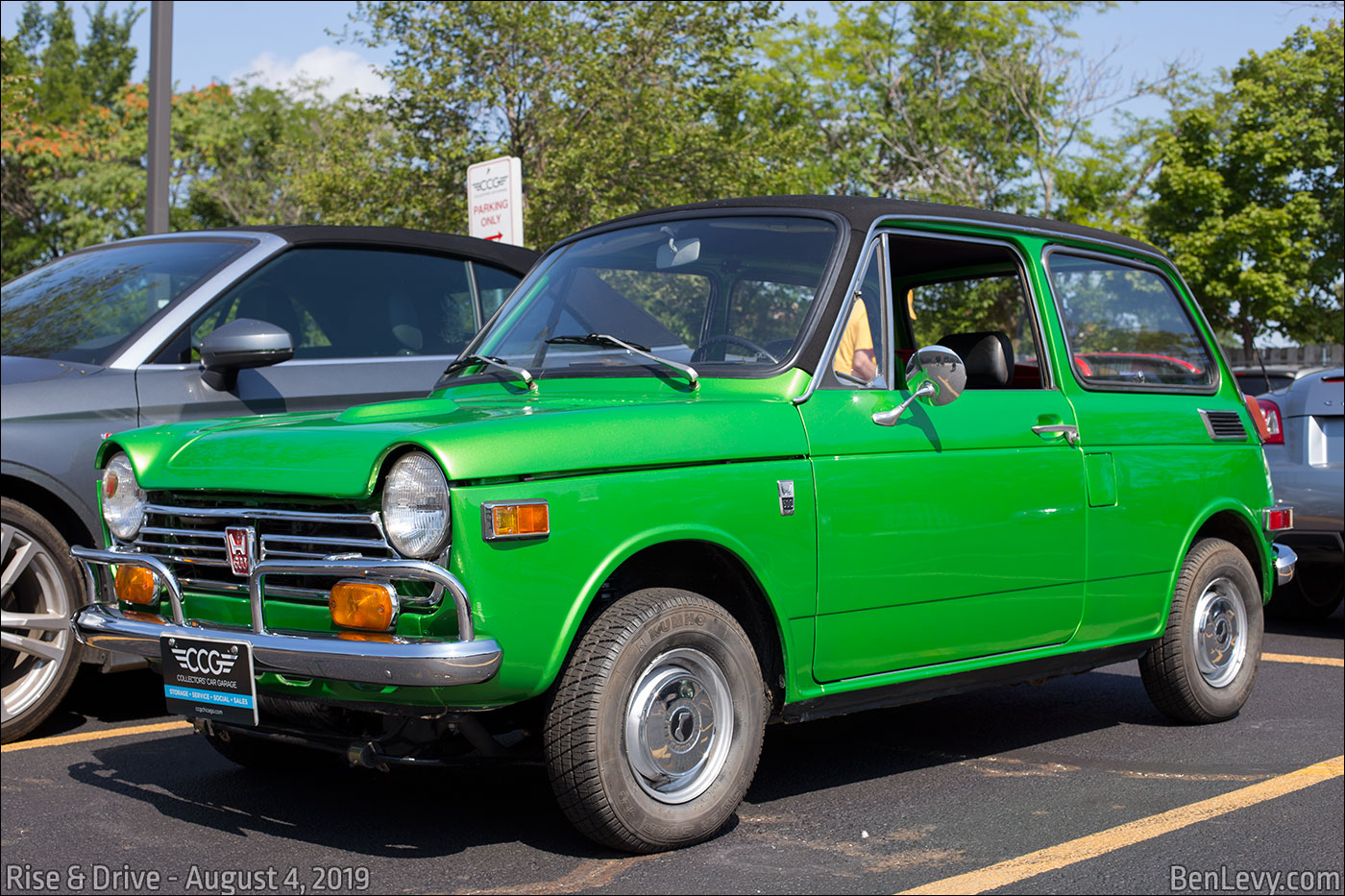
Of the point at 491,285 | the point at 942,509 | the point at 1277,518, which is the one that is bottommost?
the point at 1277,518

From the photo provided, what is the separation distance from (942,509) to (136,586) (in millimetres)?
2464

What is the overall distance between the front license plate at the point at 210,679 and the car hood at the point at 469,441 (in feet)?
1.41

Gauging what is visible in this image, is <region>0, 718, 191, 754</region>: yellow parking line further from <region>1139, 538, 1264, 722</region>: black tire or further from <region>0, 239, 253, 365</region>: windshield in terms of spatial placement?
<region>1139, 538, 1264, 722</region>: black tire

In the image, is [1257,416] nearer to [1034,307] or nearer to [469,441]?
[1034,307]

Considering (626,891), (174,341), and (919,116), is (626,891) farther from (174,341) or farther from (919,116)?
(919,116)

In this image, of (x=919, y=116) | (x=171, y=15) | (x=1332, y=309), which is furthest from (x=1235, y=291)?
(x=171, y=15)

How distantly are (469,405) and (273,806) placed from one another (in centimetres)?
141

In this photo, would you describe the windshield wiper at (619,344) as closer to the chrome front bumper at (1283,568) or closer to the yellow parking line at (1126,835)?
the yellow parking line at (1126,835)

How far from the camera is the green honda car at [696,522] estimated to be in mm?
3688

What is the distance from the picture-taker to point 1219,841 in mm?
4238

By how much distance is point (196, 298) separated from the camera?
6176 mm

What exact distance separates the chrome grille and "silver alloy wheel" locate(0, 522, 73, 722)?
1.39m

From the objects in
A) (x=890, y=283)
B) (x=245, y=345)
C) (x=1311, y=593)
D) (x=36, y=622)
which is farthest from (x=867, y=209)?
(x=1311, y=593)

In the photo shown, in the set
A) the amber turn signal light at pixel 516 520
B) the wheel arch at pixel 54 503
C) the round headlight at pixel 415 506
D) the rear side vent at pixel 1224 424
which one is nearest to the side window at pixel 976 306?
the rear side vent at pixel 1224 424
